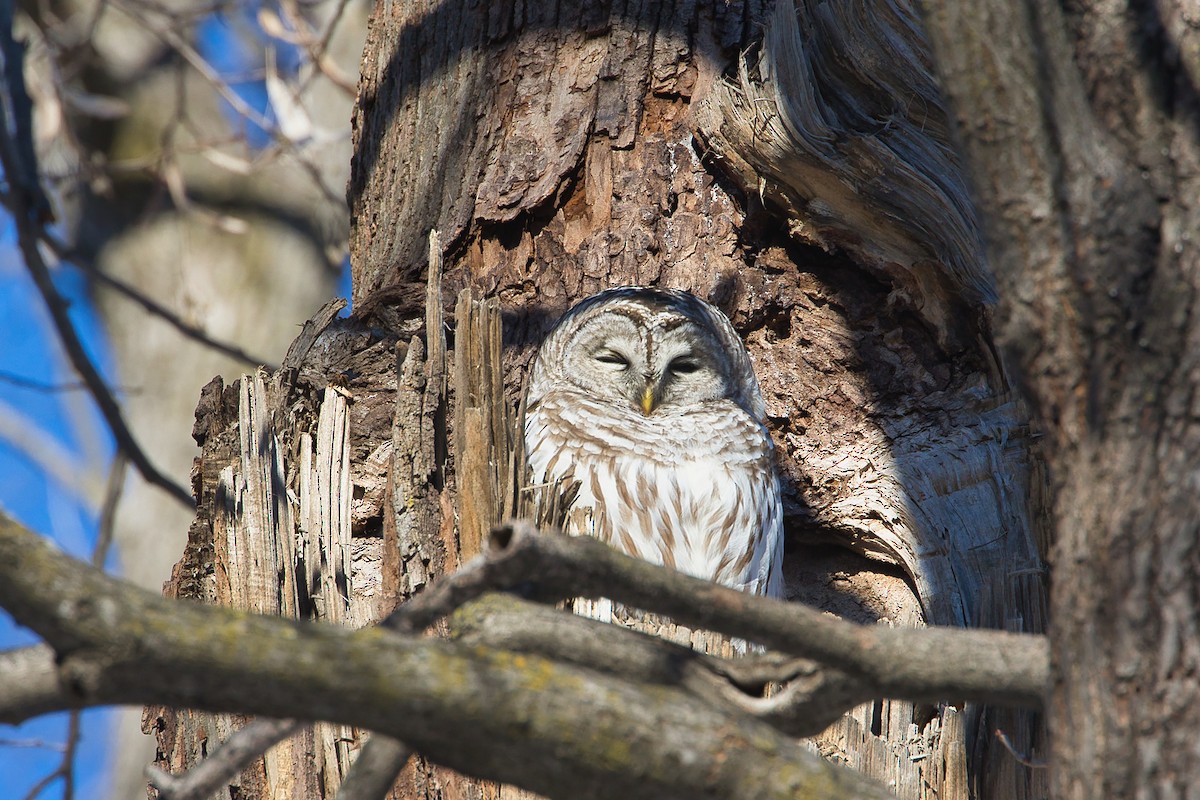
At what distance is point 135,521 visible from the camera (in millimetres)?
7652

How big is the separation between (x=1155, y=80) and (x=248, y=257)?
7689mm

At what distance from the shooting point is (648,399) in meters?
4.06

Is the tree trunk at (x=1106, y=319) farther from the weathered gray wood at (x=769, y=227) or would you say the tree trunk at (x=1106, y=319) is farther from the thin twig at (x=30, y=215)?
the thin twig at (x=30, y=215)

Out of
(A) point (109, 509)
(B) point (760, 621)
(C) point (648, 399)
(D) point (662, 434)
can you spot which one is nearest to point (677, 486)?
(D) point (662, 434)

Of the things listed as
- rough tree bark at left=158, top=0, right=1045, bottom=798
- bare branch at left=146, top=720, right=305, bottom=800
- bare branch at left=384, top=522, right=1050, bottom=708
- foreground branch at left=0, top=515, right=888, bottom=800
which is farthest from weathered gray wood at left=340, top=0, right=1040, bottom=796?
bare branch at left=146, top=720, right=305, bottom=800

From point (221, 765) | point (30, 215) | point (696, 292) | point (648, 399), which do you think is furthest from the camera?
point (648, 399)

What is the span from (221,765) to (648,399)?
9.27 feet

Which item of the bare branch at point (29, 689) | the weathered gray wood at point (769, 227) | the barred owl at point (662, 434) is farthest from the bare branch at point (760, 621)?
the barred owl at point (662, 434)

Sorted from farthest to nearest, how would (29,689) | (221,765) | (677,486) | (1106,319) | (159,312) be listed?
(677,486) → (159,312) → (1106,319) → (221,765) → (29,689)

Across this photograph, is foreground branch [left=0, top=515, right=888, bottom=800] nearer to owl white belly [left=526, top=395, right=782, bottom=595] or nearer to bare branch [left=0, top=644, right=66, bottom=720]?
bare branch [left=0, top=644, right=66, bottom=720]

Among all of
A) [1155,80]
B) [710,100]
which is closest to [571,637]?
[1155,80]

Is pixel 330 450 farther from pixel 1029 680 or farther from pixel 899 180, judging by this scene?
pixel 1029 680

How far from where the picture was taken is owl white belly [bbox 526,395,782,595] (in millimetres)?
3537

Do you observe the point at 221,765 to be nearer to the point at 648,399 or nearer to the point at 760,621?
the point at 760,621
